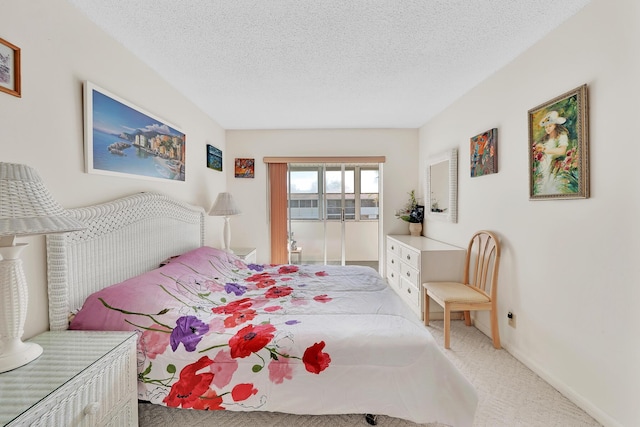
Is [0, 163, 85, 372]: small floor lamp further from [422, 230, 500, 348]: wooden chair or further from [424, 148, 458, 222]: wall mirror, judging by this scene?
[424, 148, 458, 222]: wall mirror

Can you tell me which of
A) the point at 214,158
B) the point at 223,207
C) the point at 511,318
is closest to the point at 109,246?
the point at 223,207

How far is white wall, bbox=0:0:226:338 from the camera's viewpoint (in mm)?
1298

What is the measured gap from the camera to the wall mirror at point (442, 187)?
3162 mm

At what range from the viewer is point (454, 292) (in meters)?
2.52

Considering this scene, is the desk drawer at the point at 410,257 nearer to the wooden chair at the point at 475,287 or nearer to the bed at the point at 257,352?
the wooden chair at the point at 475,287

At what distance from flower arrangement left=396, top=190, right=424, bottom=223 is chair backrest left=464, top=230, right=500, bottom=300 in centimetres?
125

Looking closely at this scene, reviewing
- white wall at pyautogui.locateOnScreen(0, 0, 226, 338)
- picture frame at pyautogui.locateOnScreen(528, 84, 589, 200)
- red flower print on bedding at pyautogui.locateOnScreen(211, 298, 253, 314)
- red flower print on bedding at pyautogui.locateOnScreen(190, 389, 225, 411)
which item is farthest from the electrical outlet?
white wall at pyautogui.locateOnScreen(0, 0, 226, 338)

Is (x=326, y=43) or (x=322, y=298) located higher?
(x=326, y=43)

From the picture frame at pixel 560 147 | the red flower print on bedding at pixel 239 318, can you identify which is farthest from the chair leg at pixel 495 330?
the red flower print on bedding at pixel 239 318

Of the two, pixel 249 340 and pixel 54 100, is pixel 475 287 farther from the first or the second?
pixel 54 100

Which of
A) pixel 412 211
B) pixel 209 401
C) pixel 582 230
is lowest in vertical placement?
pixel 209 401

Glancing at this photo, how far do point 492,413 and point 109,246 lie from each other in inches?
104

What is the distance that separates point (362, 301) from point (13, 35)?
235cm

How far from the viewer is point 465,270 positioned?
2.81 meters
